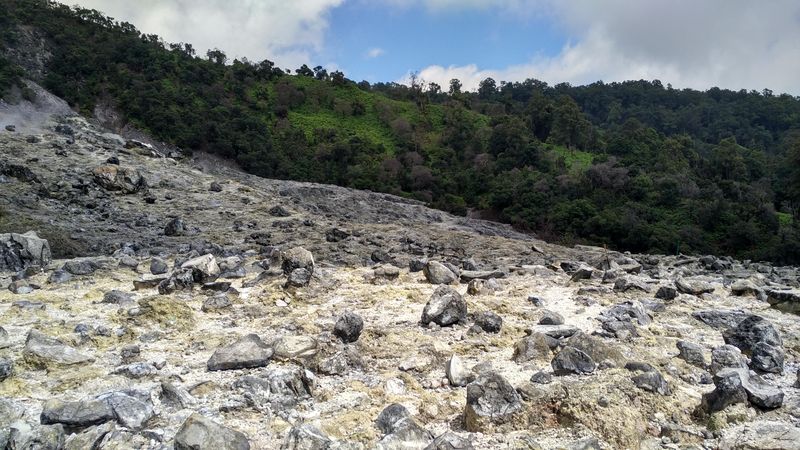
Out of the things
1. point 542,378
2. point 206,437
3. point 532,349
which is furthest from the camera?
point 532,349

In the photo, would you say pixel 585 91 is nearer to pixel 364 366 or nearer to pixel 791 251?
pixel 791 251

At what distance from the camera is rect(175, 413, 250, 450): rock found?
3539 mm

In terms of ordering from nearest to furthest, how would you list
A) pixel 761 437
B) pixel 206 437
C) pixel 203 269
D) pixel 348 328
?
pixel 206 437, pixel 761 437, pixel 348 328, pixel 203 269

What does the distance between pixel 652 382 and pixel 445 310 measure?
8.25ft

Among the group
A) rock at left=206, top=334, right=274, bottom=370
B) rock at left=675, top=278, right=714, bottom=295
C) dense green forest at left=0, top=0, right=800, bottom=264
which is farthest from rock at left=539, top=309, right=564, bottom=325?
dense green forest at left=0, top=0, right=800, bottom=264

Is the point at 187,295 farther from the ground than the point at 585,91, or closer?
closer

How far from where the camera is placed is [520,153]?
42844 millimetres

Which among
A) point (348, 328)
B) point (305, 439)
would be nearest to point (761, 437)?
point (305, 439)

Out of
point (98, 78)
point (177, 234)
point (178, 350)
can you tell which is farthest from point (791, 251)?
point (98, 78)

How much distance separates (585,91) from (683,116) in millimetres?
23330

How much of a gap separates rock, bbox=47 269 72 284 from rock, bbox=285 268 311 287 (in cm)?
316

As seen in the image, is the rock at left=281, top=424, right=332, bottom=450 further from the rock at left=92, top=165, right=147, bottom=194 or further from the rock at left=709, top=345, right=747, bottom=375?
the rock at left=92, top=165, right=147, bottom=194

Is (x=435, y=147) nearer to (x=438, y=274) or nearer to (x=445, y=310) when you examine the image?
(x=438, y=274)

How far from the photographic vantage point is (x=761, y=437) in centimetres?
369
